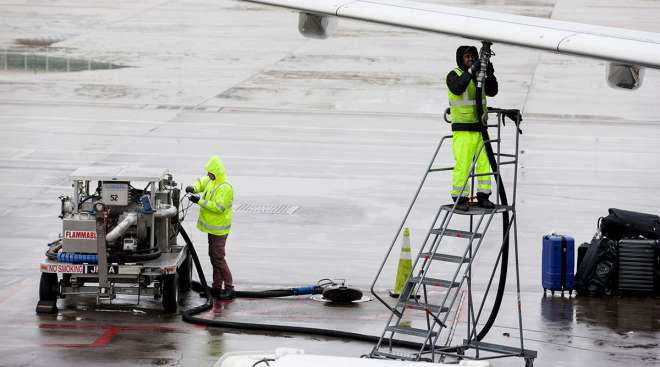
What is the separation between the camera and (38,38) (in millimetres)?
54125

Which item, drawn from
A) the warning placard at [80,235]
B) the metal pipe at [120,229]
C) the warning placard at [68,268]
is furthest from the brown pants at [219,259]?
the warning placard at [68,268]

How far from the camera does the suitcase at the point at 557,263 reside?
2114cm

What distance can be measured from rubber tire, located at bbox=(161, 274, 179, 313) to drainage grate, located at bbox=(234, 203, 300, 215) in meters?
7.27

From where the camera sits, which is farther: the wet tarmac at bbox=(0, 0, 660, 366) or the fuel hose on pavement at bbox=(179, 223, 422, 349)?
the wet tarmac at bbox=(0, 0, 660, 366)

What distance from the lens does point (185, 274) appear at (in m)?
21.2

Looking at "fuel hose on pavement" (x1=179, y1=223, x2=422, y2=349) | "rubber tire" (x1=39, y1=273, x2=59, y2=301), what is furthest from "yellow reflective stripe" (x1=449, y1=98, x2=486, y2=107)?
"rubber tire" (x1=39, y1=273, x2=59, y2=301)

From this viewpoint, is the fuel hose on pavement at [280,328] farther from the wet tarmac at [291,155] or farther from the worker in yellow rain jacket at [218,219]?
the worker in yellow rain jacket at [218,219]

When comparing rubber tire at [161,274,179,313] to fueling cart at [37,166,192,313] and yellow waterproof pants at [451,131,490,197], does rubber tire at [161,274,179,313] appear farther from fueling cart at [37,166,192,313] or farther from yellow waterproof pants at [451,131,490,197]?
yellow waterproof pants at [451,131,490,197]

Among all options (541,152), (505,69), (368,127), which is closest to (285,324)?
(541,152)

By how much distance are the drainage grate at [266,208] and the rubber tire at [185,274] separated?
5.81 metres

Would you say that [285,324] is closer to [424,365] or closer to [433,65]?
[424,365]

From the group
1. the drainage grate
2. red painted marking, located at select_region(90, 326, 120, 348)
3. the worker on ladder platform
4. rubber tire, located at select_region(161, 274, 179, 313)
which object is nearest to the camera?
the worker on ladder platform

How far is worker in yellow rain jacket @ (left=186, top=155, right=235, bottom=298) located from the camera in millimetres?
20719

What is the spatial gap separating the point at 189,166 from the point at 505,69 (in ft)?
66.0
